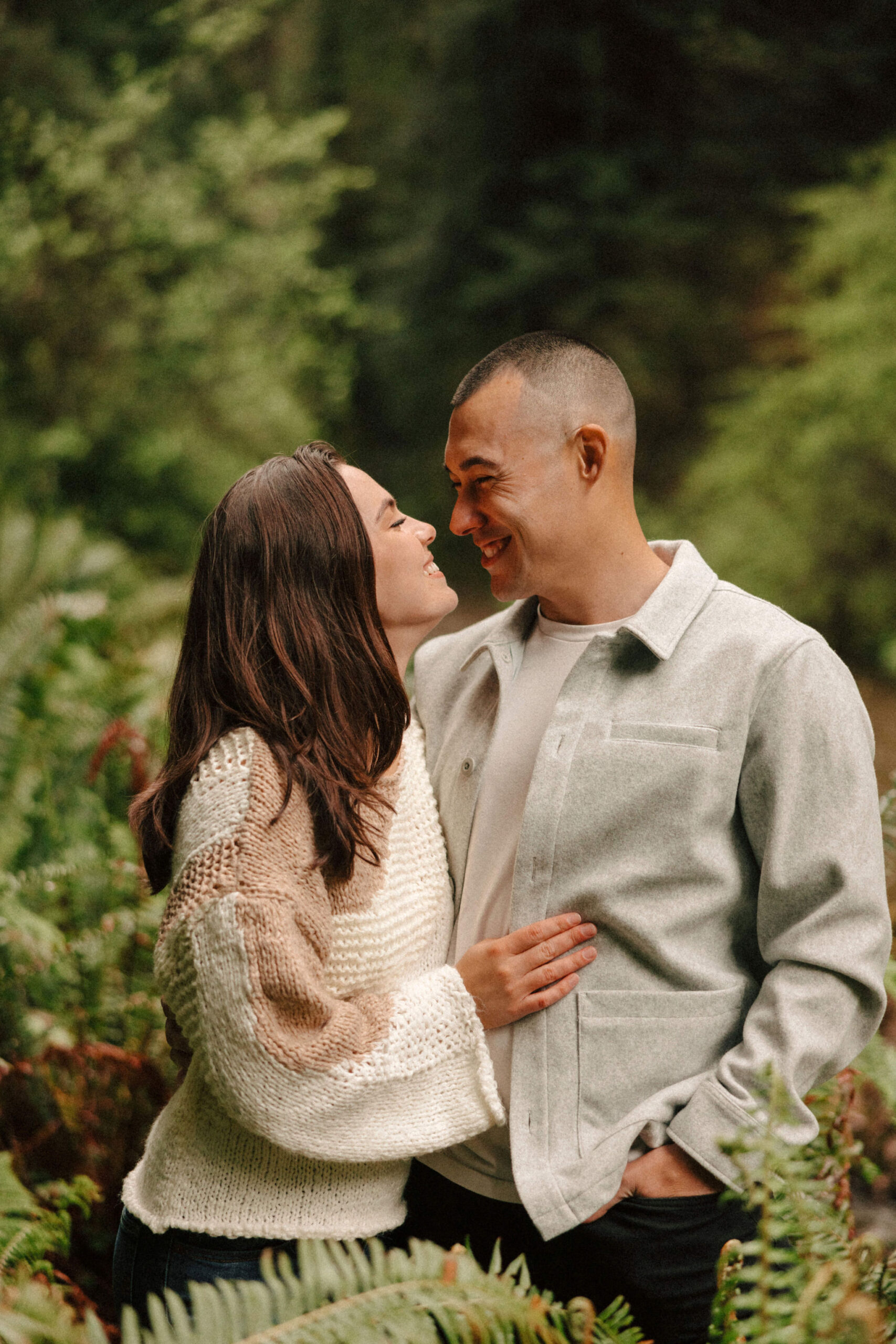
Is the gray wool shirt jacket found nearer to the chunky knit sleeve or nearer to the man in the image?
the man

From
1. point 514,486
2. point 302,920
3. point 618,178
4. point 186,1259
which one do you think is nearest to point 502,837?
point 302,920

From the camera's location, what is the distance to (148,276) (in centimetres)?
927

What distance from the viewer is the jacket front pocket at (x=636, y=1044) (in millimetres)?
1947

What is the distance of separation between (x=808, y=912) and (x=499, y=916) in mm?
597

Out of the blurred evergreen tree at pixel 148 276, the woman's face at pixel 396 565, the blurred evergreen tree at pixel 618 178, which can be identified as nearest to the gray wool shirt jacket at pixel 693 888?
the woman's face at pixel 396 565

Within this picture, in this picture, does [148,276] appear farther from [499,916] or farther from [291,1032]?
[291,1032]

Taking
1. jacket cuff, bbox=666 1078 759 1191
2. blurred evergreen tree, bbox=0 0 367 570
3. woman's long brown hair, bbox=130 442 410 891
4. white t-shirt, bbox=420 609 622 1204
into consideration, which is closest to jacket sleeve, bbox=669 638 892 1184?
jacket cuff, bbox=666 1078 759 1191

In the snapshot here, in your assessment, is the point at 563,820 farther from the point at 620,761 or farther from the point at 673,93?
the point at 673,93

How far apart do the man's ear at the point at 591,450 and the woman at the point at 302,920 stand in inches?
15.3

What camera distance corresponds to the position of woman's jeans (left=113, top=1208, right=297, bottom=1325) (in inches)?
75.8

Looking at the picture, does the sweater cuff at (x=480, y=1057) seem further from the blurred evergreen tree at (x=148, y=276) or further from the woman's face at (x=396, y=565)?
the blurred evergreen tree at (x=148, y=276)

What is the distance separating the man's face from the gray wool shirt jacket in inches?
10.9

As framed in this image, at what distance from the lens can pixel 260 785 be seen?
192 centimetres

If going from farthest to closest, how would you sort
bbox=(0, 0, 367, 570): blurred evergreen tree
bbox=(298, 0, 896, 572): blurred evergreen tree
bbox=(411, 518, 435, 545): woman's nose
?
1. bbox=(298, 0, 896, 572): blurred evergreen tree
2. bbox=(0, 0, 367, 570): blurred evergreen tree
3. bbox=(411, 518, 435, 545): woman's nose
